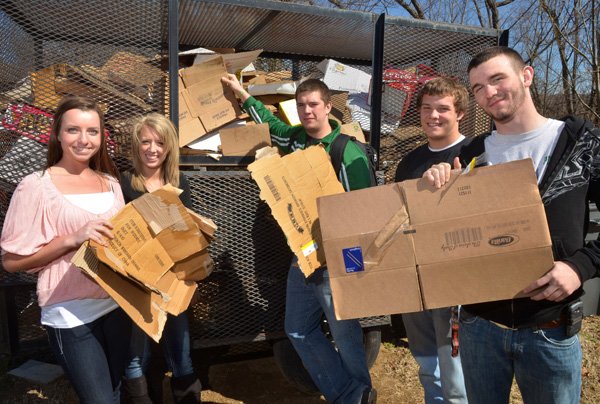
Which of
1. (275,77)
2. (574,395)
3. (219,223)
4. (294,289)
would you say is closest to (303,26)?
(275,77)

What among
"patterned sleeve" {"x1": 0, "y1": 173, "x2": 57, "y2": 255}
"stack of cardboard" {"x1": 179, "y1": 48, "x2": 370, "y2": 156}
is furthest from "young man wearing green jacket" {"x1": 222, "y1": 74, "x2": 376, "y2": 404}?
"patterned sleeve" {"x1": 0, "y1": 173, "x2": 57, "y2": 255}

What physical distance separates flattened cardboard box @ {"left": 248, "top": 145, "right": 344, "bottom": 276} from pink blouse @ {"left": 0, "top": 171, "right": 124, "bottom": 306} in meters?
0.74

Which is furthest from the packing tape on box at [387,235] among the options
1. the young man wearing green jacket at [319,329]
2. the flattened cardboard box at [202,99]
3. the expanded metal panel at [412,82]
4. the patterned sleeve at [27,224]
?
the flattened cardboard box at [202,99]

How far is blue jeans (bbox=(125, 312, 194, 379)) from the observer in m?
2.46

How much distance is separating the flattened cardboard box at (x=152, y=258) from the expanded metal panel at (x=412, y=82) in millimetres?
1517

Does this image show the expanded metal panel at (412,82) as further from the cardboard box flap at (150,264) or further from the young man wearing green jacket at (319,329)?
the cardboard box flap at (150,264)

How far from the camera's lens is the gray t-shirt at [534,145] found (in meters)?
1.56

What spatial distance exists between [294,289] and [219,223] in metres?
0.56

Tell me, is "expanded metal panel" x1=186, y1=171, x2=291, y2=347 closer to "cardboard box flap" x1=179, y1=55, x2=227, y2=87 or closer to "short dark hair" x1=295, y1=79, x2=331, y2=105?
"short dark hair" x1=295, y1=79, x2=331, y2=105

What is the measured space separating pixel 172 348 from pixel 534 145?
1.98 meters

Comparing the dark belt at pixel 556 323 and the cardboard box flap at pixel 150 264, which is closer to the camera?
the dark belt at pixel 556 323

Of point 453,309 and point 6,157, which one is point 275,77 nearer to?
point 6,157

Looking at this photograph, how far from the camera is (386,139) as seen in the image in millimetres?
3211

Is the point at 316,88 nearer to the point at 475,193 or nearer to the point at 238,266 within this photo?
the point at 238,266
